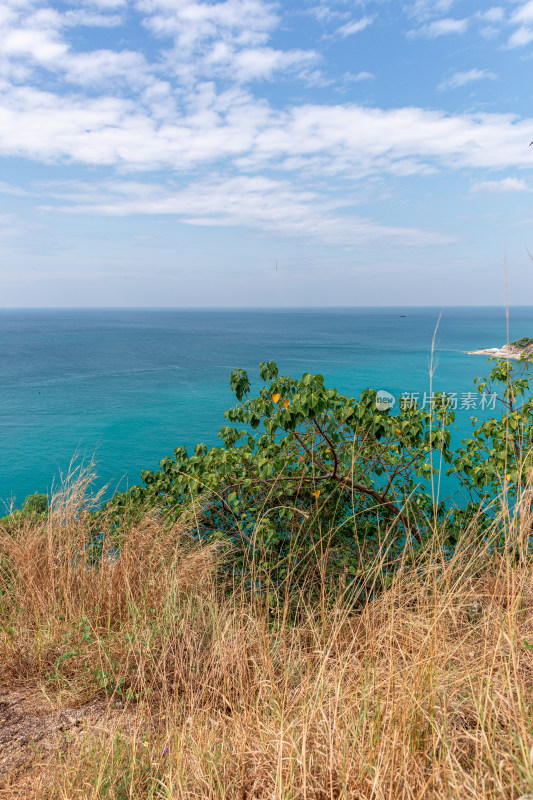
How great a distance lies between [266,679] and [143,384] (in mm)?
49663

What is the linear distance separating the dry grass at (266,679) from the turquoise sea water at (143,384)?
2644 mm

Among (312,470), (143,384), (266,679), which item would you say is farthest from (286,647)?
(143,384)

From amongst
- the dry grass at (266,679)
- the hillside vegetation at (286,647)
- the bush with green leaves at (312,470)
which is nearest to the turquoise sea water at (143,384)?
the bush with green leaves at (312,470)

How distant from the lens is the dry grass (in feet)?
4.43

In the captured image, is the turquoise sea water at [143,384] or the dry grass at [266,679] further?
the turquoise sea water at [143,384]

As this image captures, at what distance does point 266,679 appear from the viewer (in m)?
2.06

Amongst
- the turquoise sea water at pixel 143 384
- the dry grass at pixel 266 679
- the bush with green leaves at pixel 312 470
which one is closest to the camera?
the dry grass at pixel 266 679

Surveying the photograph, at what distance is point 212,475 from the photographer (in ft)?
16.4

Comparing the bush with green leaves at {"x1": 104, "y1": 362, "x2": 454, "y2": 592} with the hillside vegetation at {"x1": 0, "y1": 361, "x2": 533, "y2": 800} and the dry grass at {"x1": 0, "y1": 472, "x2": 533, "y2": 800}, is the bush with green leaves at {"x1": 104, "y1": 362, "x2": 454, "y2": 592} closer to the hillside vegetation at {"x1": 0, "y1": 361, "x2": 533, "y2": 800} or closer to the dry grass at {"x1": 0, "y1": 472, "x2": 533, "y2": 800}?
the hillside vegetation at {"x1": 0, "y1": 361, "x2": 533, "y2": 800}

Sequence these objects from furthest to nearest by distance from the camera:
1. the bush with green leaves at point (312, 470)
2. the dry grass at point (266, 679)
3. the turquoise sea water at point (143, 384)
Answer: the turquoise sea water at point (143, 384) < the bush with green leaves at point (312, 470) < the dry grass at point (266, 679)

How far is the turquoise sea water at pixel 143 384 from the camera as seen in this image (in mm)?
29203

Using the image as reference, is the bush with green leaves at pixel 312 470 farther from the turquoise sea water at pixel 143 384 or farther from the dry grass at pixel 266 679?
the turquoise sea water at pixel 143 384

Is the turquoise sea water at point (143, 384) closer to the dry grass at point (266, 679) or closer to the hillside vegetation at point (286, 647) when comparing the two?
the hillside vegetation at point (286, 647)

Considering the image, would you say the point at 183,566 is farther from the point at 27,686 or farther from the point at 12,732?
the point at 12,732
